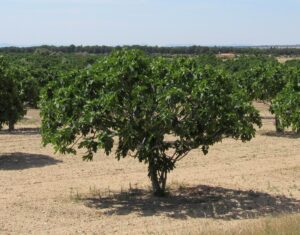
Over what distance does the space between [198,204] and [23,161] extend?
22.9 feet

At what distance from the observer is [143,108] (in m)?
10.8

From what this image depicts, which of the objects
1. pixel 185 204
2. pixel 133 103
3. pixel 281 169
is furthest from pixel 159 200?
pixel 281 169

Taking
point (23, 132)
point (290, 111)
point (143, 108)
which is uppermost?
point (143, 108)

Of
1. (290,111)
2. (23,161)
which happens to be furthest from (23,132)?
(290,111)

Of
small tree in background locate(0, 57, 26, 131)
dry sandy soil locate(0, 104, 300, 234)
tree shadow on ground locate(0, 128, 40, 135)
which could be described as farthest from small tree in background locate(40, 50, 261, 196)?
tree shadow on ground locate(0, 128, 40, 135)

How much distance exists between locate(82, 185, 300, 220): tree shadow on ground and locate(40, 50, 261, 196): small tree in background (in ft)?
2.88

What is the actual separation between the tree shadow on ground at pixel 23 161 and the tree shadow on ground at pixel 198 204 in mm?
4282

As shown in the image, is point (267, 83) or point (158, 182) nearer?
point (158, 182)

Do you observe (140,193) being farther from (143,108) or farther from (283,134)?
(283,134)

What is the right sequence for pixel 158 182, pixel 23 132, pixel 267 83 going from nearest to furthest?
pixel 158 182
pixel 23 132
pixel 267 83

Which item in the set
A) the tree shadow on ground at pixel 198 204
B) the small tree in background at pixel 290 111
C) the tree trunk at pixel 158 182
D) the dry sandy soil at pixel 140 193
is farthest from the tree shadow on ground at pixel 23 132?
the tree trunk at pixel 158 182

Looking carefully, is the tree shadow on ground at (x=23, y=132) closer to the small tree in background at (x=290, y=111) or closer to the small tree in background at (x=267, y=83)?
the small tree in background at (x=267, y=83)

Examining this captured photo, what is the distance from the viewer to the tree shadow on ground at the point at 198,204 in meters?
11.0

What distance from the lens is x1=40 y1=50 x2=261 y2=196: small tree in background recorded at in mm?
10781
